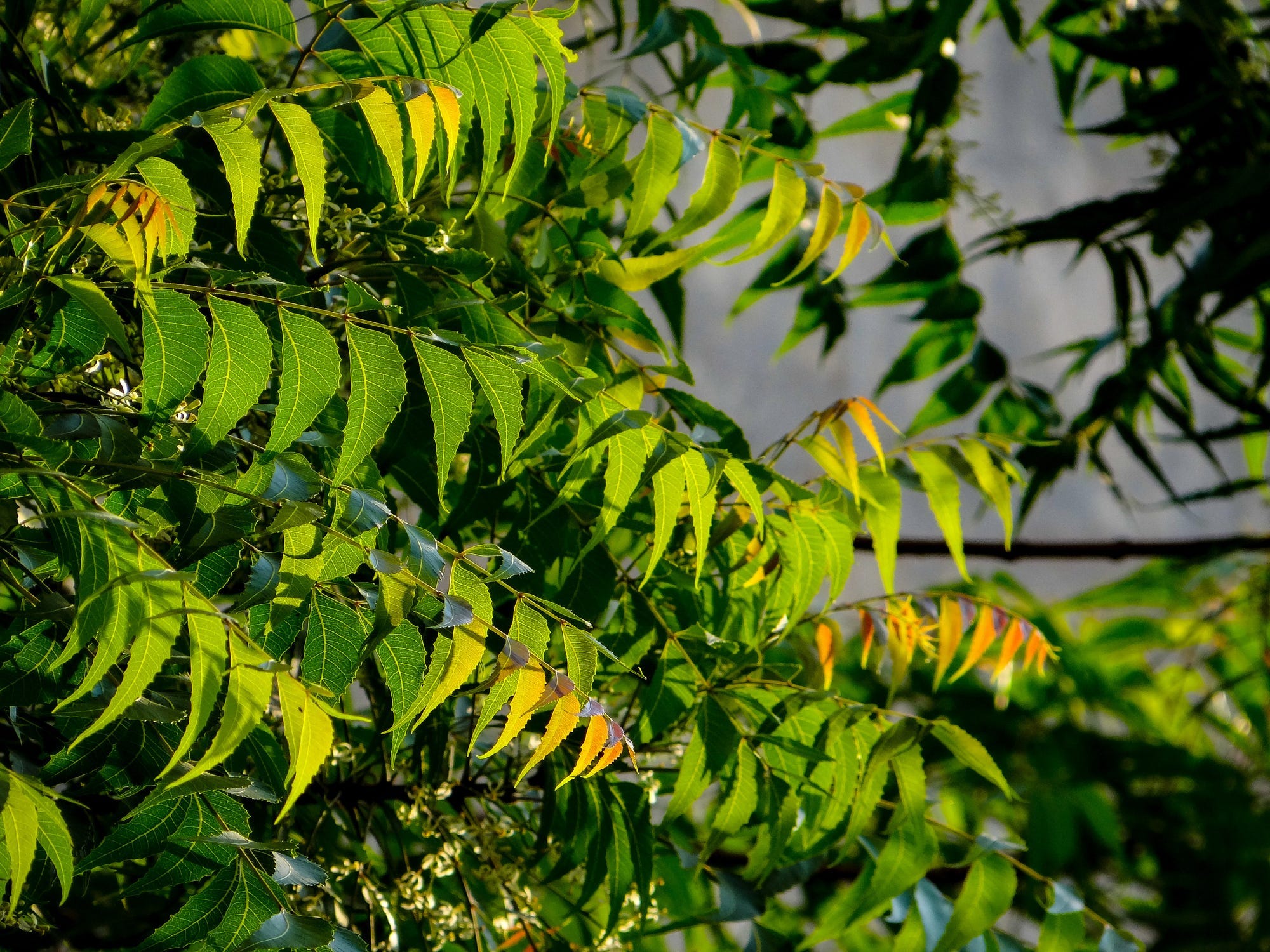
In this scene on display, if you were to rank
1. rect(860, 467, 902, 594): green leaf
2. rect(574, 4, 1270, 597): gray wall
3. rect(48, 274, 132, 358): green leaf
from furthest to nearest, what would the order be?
rect(574, 4, 1270, 597): gray wall
rect(860, 467, 902, 594): green leaf
rect(48, 274, 132, 358): green leaf

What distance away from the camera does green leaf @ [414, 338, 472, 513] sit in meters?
0.29

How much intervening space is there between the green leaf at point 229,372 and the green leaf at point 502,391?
53mm

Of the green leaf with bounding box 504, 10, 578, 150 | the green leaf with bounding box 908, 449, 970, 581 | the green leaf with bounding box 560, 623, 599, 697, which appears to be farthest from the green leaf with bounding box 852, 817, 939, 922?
the green leaf with bounding box 504, 10, 578, 150

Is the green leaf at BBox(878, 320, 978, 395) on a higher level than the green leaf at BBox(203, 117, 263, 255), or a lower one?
lower

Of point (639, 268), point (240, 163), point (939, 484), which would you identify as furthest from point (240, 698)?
point (939, 484)

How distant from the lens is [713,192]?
41cm

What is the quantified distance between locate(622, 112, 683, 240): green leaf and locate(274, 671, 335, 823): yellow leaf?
8.3 inches

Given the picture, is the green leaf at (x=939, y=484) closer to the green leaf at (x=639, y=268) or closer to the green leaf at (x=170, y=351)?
the green leaf at (x=639, y=268)

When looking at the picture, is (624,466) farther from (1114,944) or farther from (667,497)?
(1114,944)

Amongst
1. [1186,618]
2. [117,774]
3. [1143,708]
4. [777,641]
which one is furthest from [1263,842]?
[117,774]

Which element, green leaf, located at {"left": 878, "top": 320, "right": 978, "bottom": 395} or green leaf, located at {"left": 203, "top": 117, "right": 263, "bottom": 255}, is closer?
green leaf, located at {"left": 203, "top": 117, "right": 263, "bottom": 255}

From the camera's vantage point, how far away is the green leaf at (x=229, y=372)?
0.27m

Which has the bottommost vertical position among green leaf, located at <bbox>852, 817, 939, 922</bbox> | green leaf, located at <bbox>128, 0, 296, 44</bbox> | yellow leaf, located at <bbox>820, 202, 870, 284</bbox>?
green leaf, located at <bbox>852, 817, 939, 922</bbox>

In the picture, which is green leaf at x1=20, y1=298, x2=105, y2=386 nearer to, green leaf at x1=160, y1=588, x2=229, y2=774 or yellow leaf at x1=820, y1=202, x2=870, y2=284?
green leaf at x1=160, y1=588, x2=229, y2=774
